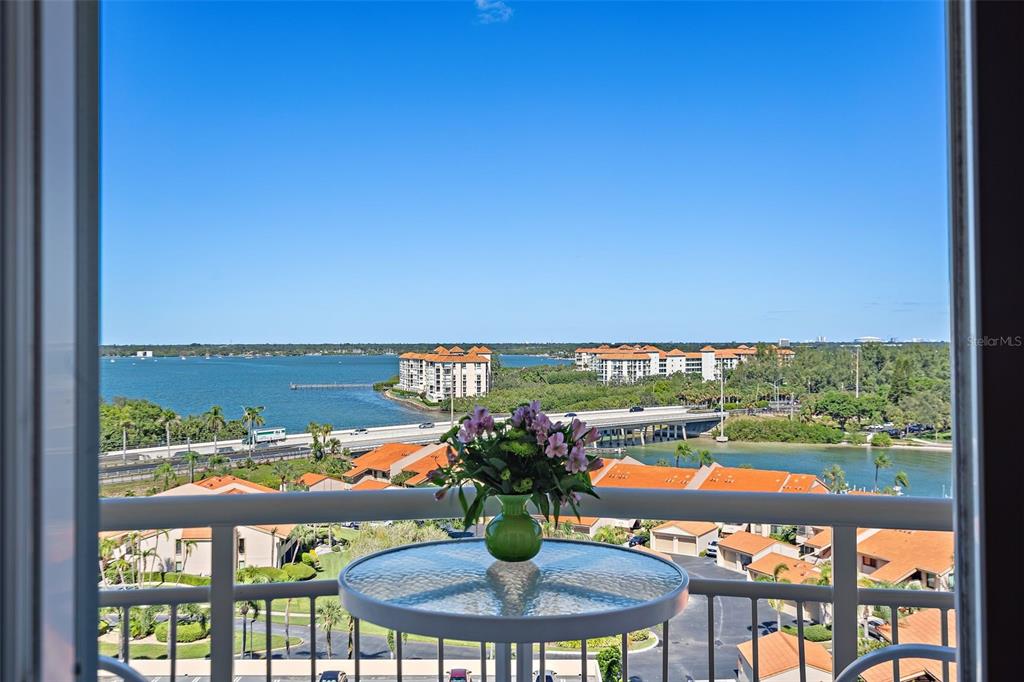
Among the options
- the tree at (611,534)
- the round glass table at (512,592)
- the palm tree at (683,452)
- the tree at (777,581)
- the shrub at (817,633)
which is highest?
the palm tree at (683,452)

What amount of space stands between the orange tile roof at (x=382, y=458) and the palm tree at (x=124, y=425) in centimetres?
116

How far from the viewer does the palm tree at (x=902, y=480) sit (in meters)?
3.10

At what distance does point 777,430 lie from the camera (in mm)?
3855

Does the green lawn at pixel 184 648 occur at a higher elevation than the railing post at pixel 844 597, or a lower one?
lower

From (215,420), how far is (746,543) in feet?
10.8

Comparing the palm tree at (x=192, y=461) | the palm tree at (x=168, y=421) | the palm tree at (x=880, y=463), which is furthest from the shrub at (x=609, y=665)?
the palm tree at (x=168, y=421)

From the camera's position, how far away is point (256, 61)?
18.5 ft

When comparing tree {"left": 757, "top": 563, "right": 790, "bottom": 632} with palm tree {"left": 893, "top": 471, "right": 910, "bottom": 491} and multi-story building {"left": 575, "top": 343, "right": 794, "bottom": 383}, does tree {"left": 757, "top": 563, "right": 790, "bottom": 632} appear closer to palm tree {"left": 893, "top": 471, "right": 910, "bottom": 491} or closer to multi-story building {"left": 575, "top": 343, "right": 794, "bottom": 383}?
palm tree {"left": 893, "top": 471, "right": 910, "bottom": 491}

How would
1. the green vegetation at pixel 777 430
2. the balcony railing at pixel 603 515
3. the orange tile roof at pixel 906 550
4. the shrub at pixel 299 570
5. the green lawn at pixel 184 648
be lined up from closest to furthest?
the balcony railing at pixel 603 515 < the green lawn at pixel 184 648 < the orange tile roof at pixel 906 550 < the shrub at pixel 299 570 < the green vegetation at pixel 777 430

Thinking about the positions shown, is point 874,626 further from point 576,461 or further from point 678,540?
point 576,461

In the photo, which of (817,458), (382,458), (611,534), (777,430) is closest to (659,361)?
(777,430)

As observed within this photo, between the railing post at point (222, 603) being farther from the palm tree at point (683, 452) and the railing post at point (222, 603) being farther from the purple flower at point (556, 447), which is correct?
the palm tree at point (683, 452)
